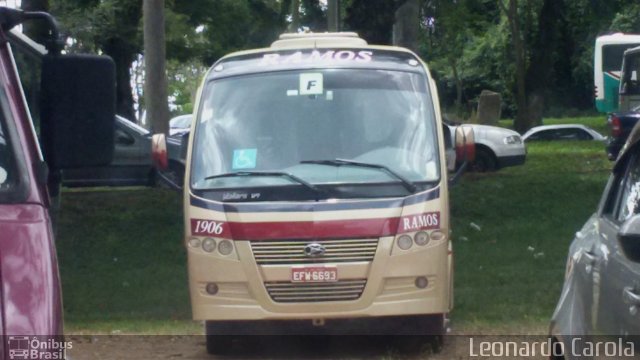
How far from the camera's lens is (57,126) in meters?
4.93

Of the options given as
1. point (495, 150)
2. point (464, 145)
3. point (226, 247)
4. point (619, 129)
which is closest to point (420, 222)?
point (464, 145)

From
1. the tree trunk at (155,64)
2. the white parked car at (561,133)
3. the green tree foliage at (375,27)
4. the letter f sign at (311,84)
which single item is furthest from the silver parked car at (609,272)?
the white parked car at (561,133)

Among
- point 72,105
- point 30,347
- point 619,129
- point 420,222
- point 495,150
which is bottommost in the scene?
point 495,150

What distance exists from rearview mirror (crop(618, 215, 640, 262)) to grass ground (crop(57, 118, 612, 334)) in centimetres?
610

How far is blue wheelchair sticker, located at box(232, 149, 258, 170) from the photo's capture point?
958 centimetres

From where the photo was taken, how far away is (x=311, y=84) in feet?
32.7

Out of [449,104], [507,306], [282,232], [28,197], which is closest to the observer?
[28,197]

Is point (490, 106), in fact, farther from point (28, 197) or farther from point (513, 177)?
point (28, 197)

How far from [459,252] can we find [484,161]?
315 inches

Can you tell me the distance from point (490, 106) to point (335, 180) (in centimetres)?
3218

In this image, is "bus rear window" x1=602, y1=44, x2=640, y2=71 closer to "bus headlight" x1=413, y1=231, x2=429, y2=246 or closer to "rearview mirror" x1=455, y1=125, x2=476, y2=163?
"rearview mirror" x1=455, y1=125, x2=476, y2=163

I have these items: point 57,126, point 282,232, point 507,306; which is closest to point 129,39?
point 507,306

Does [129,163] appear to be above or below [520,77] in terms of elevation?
above

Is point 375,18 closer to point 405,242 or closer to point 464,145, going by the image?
point 464,145
